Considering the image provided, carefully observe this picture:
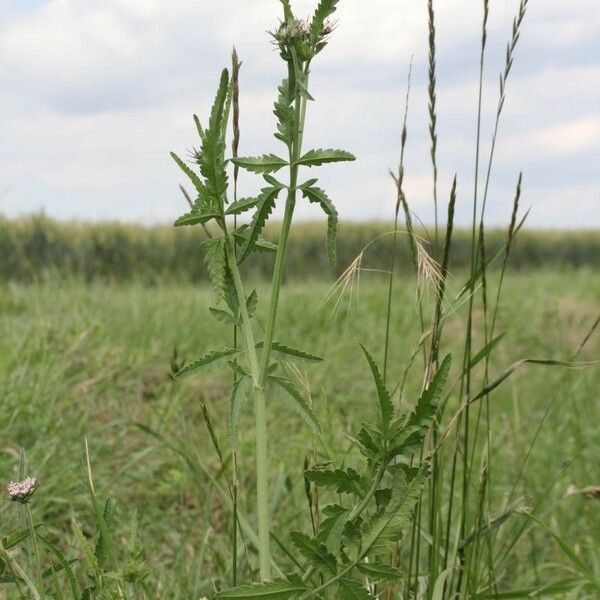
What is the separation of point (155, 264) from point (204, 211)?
12994 mm

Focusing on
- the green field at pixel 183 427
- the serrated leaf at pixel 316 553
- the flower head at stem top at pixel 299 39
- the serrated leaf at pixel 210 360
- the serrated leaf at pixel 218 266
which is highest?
the flower head at stem top at pixel 299 39

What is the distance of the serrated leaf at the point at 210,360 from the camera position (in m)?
1.36

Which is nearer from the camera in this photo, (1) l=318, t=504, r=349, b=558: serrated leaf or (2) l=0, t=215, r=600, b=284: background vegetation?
(1) l=318, t=504, r=349, b=558: serrated leaf

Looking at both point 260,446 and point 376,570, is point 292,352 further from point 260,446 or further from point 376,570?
point 376,570

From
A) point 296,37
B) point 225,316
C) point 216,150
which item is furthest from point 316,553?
point 296,37

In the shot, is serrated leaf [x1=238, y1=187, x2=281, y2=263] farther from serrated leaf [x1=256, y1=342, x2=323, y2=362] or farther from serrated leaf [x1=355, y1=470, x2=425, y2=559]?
serrated leaf [x1=355, y1=470, x2=425, y2=559]

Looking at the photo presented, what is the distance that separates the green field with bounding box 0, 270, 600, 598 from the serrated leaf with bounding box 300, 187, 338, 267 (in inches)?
21.6

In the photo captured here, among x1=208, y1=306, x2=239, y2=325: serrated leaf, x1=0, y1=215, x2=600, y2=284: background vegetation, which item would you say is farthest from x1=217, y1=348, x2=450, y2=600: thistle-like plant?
x1=0, y1=215, x2=600, y2=284: background vegetation

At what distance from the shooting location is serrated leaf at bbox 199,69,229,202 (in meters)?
1.24

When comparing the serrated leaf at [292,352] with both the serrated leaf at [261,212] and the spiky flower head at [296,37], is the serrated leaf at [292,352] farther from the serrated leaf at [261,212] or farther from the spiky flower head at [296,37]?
the spiky flower head at [296,37]

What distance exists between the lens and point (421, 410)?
1317 mm

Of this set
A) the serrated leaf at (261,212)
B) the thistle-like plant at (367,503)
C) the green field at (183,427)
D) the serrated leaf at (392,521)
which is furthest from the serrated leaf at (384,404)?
the green field at (183,427)

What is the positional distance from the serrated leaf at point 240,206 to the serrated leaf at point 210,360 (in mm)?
206

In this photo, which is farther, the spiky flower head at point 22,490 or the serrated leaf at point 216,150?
the spiky flower head at point 22,490
